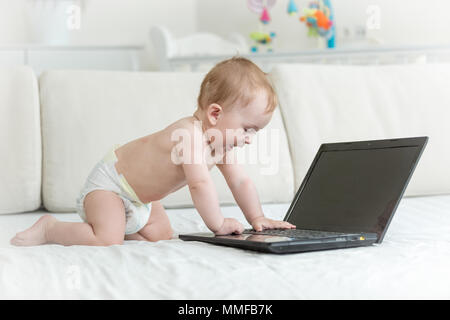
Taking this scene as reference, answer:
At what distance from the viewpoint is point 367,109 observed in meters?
1.77

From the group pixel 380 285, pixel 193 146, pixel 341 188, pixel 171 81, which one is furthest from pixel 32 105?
pixel 380 285

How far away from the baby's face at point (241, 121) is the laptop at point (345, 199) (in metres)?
0.18

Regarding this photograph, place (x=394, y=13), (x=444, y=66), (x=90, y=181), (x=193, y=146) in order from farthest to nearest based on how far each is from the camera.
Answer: (x=394, y=13)
(x=444, y=66)
(x=90, y=181)
(x=193, y=146)

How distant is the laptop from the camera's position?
3.13 feet

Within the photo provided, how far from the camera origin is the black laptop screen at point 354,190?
110cm

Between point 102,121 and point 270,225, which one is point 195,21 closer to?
point 102,121

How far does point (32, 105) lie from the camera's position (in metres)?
1.62

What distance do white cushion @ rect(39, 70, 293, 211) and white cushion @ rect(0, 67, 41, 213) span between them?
0.03 metres

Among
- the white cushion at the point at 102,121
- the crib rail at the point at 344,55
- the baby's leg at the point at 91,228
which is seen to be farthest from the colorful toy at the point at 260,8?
the baby's leg at the point at 91,228

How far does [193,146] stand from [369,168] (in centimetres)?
37

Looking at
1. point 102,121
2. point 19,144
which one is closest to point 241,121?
point 102,121

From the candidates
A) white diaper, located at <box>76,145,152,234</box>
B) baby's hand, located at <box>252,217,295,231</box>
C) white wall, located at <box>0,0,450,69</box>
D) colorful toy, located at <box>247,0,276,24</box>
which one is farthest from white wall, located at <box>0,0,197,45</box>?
baby's hand, located at <box>252,217,295,231</box>

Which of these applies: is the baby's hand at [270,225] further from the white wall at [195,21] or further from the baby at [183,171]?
the white wall at [195,21]
